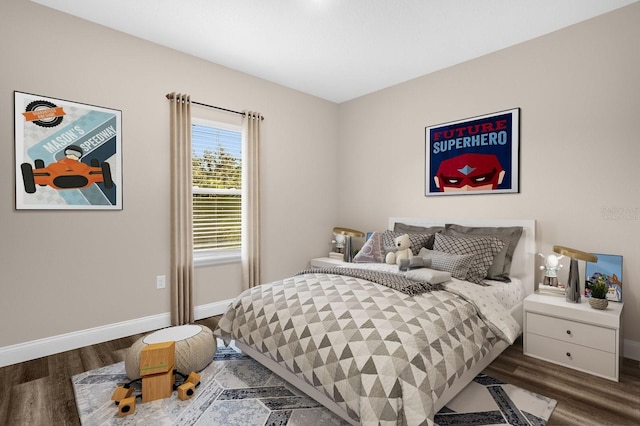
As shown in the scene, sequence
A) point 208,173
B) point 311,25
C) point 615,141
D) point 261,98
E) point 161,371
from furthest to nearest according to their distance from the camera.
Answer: point 261,98 → point 208,173 → point 311,25 → point 615,141 → point 161,371

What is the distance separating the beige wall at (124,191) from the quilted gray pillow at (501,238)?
221 centimetres

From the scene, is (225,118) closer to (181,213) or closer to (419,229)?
(181,213)

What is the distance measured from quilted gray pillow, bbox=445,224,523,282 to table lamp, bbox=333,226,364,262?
1.32 meters

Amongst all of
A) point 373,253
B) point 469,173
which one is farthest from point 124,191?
point 469,173

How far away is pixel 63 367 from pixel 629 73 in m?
4.80

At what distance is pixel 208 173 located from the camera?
3580mm

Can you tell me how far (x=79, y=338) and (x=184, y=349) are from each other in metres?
1.27

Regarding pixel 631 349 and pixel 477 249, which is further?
pixel 477 249

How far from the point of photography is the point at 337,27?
2820 mm

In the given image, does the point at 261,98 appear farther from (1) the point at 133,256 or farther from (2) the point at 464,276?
(2) the point at 464,276

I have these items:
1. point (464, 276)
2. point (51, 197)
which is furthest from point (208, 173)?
point (464, 276)

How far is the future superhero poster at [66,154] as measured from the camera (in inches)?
97.8

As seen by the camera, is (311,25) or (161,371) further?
(311,25)

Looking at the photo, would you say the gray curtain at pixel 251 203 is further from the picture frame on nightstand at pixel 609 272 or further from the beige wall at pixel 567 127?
the picture frame on nightstand at pixel 609 272
